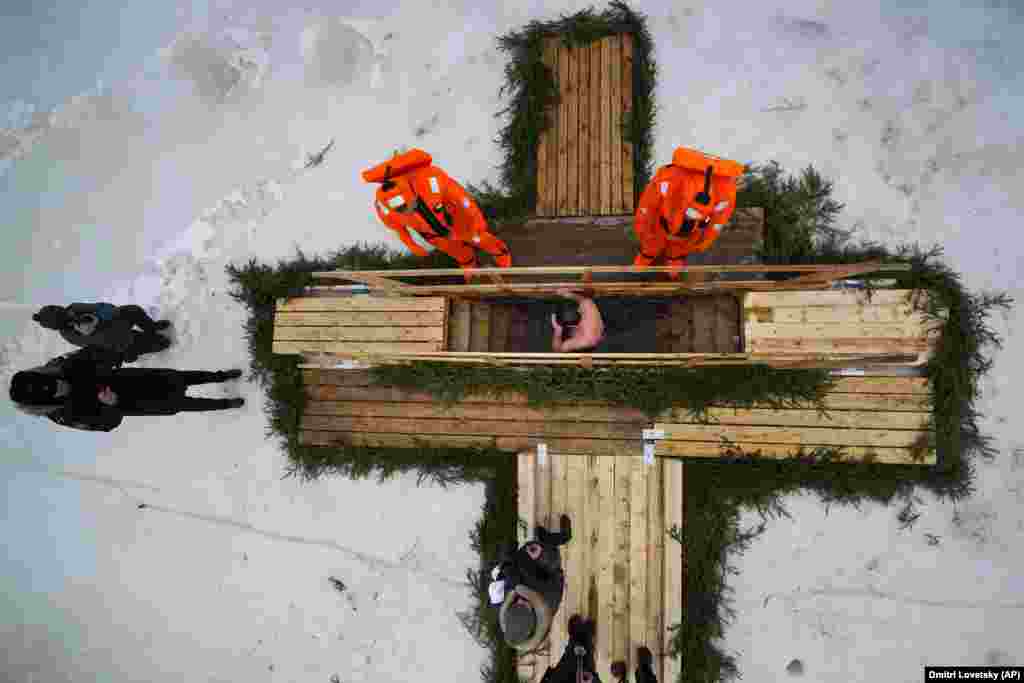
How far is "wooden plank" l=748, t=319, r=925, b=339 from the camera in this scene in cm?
443

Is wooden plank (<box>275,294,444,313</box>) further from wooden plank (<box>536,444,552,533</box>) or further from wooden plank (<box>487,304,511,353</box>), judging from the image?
wooden plank (<box>536,444,552,533</box>)

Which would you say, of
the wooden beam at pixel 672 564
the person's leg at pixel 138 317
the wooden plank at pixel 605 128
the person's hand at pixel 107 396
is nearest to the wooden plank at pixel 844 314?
the wooden beam at pixel 672 564

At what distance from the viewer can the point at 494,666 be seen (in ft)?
16.3

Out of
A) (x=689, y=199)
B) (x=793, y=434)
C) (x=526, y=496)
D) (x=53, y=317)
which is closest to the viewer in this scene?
(x=689, y=199)

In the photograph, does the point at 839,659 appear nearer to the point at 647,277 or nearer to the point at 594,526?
the point at 594,526

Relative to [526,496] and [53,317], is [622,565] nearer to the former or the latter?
[526,496]

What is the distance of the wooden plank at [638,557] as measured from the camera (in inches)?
180

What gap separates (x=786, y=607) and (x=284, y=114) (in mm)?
7404

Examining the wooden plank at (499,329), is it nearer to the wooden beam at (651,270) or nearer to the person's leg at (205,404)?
the wooden beam at (651,270)

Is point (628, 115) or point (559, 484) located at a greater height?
point (628, 115)

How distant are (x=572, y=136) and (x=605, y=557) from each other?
4.23 meters

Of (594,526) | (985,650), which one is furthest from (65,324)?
(985,650)

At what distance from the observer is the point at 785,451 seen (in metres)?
4.59

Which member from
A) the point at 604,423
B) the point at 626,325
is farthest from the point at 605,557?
the point at 626,325
